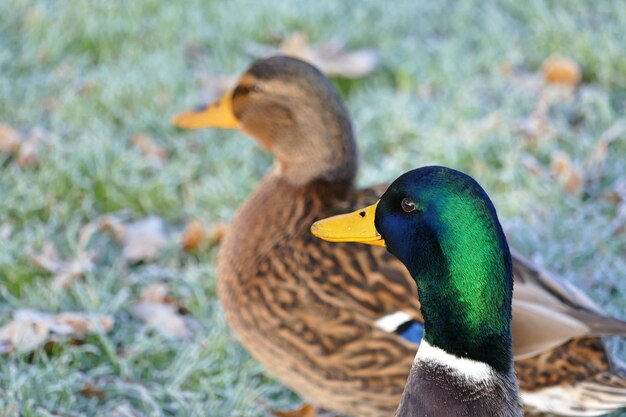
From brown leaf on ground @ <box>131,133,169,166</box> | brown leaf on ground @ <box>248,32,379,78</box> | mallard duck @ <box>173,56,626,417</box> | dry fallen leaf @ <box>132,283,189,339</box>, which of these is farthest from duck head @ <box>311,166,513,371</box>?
brown leaf on ground @ <box>248,32,379,78</box>

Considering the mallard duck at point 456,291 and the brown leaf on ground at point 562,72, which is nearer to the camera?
the mallard duck at point 456,291

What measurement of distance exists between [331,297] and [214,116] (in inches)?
33.4

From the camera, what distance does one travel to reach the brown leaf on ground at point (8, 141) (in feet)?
12.6

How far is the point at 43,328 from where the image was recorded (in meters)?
2.75

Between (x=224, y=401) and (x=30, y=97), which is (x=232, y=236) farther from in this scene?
(x=30, y=97)

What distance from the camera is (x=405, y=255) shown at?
171 centimetres

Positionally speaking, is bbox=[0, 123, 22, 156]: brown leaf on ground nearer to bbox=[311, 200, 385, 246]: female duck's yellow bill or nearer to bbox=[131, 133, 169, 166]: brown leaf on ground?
bbox=[131, 133, 169, 166]: brown leaf on ground

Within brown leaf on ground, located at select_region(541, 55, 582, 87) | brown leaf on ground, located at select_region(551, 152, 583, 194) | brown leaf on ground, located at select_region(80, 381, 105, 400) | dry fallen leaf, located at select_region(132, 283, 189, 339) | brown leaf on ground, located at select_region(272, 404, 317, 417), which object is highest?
brown leaf on ground, located at select_region(541, 55, 582, 87)

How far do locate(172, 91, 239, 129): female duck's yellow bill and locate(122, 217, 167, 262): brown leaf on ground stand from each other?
0.55 metres

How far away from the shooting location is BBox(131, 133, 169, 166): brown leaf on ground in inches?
155

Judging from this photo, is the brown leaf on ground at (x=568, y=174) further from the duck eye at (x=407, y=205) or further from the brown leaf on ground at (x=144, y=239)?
the duck eye at (x=407, y=205)

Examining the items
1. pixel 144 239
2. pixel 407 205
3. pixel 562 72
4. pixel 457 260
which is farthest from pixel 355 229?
pixel 562 72

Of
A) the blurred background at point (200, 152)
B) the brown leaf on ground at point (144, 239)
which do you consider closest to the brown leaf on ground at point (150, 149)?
the blurred background at point (200, 152)

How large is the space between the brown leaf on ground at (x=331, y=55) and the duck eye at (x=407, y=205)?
2.84 metres
